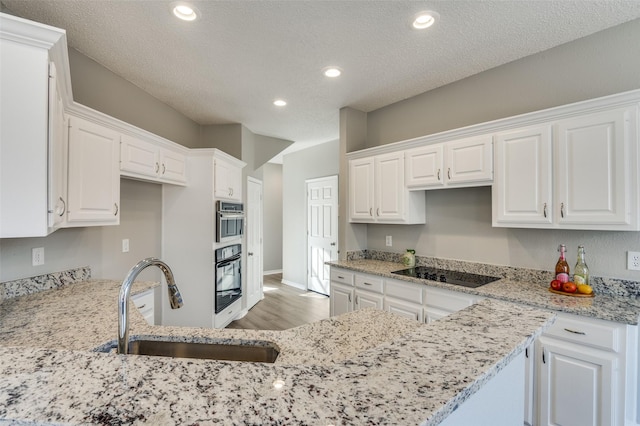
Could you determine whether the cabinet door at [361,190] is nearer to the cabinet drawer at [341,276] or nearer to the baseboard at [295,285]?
the cabinet drawer at [341,276]

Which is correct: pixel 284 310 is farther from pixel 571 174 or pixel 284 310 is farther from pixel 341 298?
pixel 571 174

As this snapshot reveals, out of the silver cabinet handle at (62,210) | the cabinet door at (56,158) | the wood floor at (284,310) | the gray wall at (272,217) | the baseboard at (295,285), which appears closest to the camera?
the cabinet door at (56,158)

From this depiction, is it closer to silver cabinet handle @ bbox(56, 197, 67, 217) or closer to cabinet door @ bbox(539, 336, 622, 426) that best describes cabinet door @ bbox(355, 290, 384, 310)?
cabinet door @ bbox(539, 336, 622, 426)

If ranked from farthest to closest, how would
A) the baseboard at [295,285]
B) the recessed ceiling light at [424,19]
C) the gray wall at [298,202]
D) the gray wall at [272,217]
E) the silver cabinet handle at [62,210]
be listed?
1. the gray wall at [272,217]
2. the baseboard at [295,285]
3. the gray wall at [298,202]
4. the recessed ceiling light at [424,19]
5. the silver cabinet handle at [62,210]

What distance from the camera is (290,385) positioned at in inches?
23.3

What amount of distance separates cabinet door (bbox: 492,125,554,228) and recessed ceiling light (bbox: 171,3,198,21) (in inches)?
95.4

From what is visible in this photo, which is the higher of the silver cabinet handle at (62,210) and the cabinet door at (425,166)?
the cabinet door at (425,166)

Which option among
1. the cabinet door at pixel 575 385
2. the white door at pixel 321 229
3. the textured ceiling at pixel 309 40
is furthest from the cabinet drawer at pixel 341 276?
the textured ceiling at pixel 309 40

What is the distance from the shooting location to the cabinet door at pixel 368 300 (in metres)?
2.94

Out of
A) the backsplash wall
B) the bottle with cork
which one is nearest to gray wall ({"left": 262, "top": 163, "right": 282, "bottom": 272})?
the backsplash wall

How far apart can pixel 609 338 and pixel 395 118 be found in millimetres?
2716

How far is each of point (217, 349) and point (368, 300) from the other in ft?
6.94

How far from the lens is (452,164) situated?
2.73 m

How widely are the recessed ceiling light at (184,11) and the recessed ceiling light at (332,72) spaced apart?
1168 millimetres
